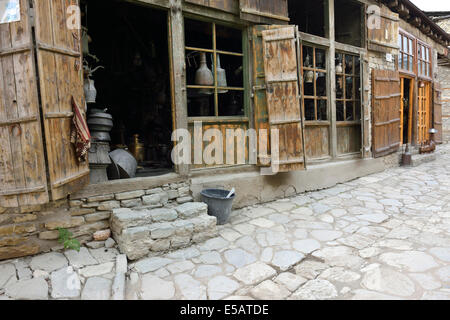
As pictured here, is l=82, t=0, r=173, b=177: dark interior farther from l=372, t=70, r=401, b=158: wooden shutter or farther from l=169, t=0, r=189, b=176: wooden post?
l=372, t=70, r=401, b=158: wooden shutter

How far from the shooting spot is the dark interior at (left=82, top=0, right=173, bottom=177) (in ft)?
18.7

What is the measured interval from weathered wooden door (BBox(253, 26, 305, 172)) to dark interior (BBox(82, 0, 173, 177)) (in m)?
1.99

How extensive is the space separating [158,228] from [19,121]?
1.69 m

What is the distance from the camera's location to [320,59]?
617cm

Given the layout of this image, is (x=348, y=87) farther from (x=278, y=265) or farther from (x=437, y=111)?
(x=437, y=111)

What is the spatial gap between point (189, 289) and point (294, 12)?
7258 millimetres

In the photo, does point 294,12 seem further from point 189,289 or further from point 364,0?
point 189,289

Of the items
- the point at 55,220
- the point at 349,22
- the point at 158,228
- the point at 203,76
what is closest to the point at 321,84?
the point at 349,22

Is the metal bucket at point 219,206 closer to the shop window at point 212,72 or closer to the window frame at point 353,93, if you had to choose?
the shop window at point 212,72

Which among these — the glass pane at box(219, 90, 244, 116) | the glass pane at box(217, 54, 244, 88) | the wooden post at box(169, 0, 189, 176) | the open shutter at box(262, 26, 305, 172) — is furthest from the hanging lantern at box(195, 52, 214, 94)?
the glass pane at box(217, 54, 244, 88)

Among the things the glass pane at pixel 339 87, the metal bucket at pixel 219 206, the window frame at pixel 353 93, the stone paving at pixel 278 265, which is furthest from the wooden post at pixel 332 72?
the metal bucket at pixel 219 206

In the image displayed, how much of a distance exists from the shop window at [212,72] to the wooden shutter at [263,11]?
0.53 meters

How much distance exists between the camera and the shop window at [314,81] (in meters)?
5.80
